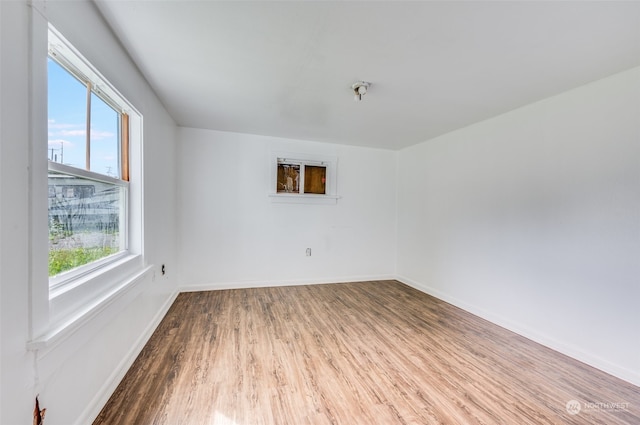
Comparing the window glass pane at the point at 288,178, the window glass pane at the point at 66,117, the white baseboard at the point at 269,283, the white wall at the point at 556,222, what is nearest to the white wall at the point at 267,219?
the white baseboard at the point at 269,283

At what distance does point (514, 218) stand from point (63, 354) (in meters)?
3.63

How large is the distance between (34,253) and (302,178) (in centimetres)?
323

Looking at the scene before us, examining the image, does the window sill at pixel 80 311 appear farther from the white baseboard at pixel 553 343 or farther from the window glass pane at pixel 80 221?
the white baseboard at pixel 553 343

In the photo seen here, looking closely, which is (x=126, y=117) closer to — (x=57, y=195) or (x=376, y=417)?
(x=57, y=195)

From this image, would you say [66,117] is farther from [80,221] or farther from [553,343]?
[553,343]

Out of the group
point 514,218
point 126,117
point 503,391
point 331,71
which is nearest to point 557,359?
point 503,391

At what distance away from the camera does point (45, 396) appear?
104 centimetres

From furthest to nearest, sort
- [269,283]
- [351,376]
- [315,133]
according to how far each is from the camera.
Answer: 1. [269,283]
2. [315,133]
3. [351,376]

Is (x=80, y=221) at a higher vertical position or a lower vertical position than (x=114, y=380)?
higher

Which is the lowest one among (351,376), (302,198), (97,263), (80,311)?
(351,376)

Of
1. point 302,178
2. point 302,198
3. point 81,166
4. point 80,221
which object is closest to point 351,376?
point 80,221

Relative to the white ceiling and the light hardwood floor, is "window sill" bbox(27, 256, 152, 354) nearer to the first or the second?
the light hardwood floor

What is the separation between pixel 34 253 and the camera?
972mm

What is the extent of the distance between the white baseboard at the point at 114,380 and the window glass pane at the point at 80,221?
0.78 metres
